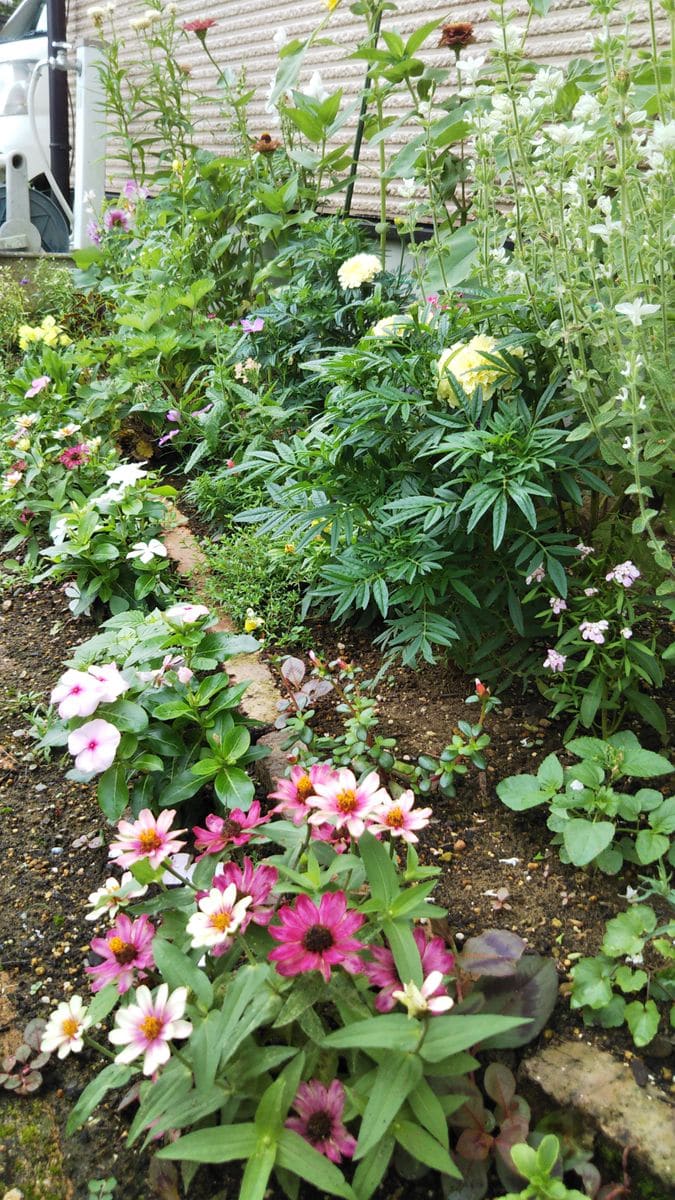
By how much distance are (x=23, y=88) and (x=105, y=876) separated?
6992 millimetres

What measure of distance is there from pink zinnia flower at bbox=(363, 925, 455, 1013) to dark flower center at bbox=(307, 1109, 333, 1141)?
0.47 ft

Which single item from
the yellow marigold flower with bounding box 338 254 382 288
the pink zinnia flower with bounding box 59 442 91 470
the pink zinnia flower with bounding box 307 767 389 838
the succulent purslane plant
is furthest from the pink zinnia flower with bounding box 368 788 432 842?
the pink zinnia flower with bounding box 59 442 91 470

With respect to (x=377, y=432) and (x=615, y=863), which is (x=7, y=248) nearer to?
(x=377, y=432)

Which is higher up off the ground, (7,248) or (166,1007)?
(7,248)

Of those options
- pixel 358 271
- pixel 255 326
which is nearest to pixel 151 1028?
pixel 358 271

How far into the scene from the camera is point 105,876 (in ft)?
5.60

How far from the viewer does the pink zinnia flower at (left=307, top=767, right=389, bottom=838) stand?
1216 mm

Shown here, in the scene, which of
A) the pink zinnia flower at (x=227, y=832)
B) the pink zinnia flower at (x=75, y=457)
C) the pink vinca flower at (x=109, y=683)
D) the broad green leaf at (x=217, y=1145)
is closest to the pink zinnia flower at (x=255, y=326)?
the pink zinnia flower at (x=75, y=457)

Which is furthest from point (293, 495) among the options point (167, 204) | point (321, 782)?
point (167, 204)

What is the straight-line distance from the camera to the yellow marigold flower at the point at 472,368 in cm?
174

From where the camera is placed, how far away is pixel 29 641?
2514mm

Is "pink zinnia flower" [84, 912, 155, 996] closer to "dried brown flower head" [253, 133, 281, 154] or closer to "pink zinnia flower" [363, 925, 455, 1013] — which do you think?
"pink zinnia flower" [363, 925, 455, 1013]

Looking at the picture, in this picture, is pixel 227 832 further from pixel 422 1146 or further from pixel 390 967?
pixel 422 1146

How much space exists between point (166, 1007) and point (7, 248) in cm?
616
